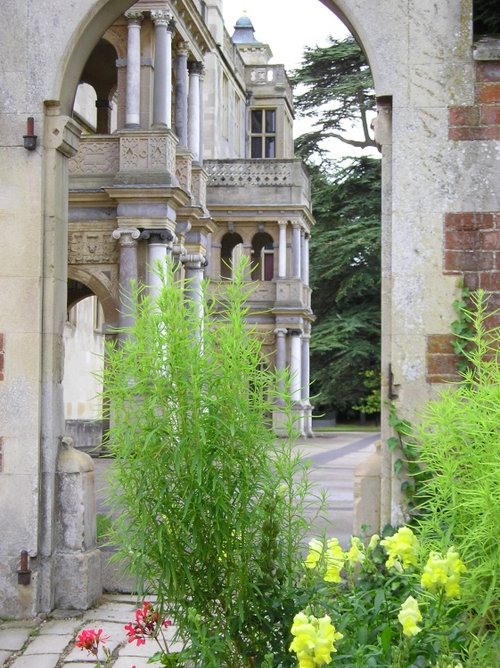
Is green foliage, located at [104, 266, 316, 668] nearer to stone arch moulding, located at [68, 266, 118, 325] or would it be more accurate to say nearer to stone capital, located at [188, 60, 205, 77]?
stone arch moulding, located at [68, 266, 118, 325]

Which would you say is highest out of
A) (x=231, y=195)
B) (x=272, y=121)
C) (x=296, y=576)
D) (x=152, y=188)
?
(x=272, y=121)

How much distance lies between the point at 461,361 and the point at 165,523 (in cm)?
A: 242

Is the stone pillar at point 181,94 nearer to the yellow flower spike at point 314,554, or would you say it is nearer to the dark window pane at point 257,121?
the yellow flower spike at point 314,554

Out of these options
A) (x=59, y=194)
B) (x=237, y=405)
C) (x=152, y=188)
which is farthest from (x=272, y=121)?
(x=237, y=405)

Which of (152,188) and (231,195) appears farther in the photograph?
(231,195)

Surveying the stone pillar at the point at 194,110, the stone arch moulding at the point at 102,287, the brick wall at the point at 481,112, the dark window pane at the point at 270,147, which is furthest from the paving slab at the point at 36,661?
the dark window pane at the point at 270,147

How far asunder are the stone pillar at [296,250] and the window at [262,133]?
1065 centimetres

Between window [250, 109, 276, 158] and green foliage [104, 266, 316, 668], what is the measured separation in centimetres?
4315

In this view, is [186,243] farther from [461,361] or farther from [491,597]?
[491,597]

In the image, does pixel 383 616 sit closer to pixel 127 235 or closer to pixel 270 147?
pixel 127 235

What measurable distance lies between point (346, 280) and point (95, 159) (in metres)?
22.6

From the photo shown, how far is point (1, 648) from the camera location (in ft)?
19.6

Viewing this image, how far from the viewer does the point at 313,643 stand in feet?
10.6

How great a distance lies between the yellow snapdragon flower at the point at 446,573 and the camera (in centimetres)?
330
